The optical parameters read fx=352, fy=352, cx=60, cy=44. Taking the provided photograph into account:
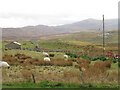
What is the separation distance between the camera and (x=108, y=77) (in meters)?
22.4

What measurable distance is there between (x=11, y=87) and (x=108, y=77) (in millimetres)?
6467

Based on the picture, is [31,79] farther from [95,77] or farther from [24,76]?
[95,77]

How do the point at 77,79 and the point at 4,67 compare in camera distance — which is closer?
the point at 77,79

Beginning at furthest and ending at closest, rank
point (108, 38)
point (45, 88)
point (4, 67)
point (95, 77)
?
point (108, 38) → point (4, 67) → point (95, 77) → point (45, 88)

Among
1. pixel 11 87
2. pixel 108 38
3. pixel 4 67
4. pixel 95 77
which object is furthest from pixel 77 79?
pixel 108 38

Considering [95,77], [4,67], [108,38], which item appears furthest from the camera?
[108,38]

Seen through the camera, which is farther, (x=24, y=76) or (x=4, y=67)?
(x=4, y=67)

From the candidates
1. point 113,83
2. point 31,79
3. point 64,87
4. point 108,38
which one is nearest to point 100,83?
point 113,83

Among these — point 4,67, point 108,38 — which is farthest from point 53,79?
point 108,38

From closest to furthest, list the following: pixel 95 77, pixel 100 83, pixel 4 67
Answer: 1. pixel 100 83
2. pixel 95 77
3. pixel 4 67

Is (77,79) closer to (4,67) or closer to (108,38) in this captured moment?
(4,67)

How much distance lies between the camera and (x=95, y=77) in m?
22.3

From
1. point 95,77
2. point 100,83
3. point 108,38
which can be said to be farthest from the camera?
point 108,38

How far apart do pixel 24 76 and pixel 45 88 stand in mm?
3531
